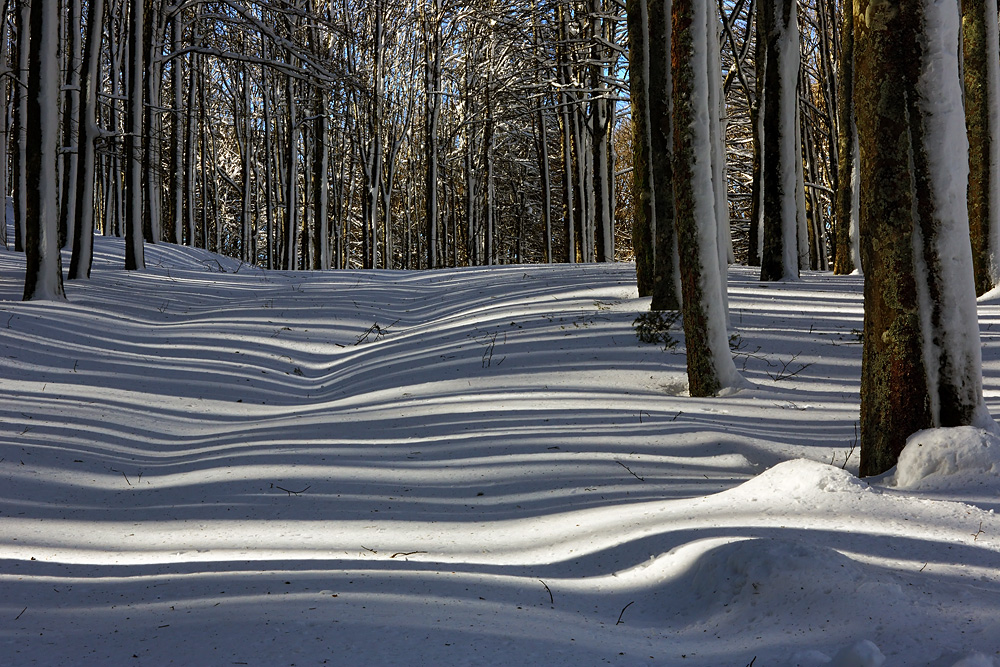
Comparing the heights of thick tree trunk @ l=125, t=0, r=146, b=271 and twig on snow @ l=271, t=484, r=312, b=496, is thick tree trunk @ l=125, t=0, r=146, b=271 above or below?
above

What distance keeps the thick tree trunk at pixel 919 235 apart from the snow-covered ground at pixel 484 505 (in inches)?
9.8

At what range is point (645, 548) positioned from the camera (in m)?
3.35

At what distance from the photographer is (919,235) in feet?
13.0

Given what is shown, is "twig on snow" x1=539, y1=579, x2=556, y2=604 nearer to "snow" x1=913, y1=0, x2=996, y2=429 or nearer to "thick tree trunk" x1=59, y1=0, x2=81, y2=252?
"snow" x1=913, y1=0, x2=996, y2=429

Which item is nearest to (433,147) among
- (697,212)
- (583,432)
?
(697,212)

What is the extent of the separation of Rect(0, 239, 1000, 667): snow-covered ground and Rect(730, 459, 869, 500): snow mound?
0.02 metres

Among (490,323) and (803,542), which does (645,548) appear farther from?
(490,323)

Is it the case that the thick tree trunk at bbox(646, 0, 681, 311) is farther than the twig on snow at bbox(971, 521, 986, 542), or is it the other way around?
the thick tree trunk at bbox(646, 0, 681, 311)

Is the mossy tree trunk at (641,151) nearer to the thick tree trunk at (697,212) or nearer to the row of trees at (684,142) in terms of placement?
the row of trees at (684,142)

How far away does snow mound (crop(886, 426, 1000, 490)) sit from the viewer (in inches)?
148

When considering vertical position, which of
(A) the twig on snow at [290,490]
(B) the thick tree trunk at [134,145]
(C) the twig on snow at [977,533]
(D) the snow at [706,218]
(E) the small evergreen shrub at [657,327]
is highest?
(B) the thick tree trunk at [134,145]

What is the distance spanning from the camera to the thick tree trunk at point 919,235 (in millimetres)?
3904

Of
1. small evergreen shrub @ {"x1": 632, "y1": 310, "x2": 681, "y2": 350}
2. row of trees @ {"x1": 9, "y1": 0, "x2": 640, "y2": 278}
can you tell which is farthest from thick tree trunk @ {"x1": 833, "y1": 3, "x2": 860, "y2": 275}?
small evergreen shrub @ {"x1": 632, "y1": 310, "x2": 681, "y2": 350}

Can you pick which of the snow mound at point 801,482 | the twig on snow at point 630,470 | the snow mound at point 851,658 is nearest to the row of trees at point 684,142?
the snow mound at point 801,482
